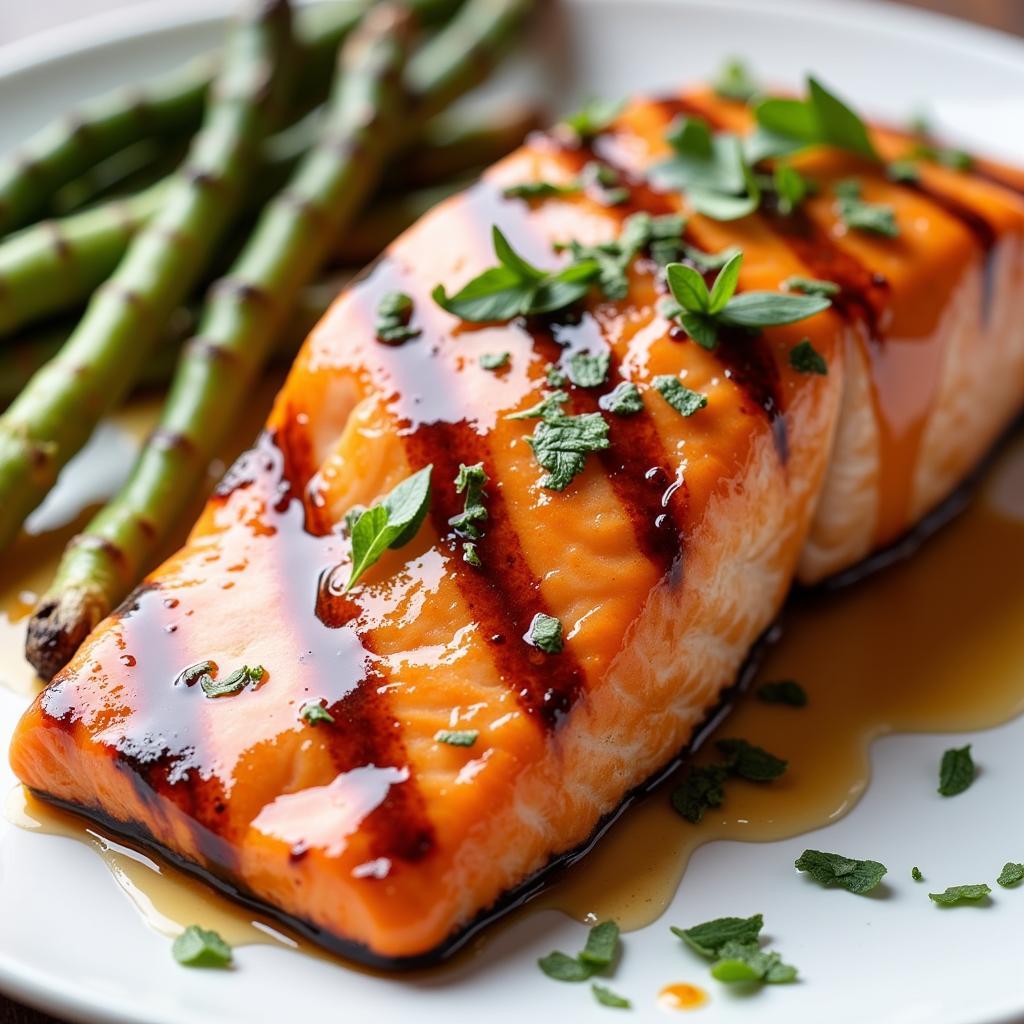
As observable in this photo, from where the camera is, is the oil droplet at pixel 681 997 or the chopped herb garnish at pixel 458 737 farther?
the chopped herb garnish at pixel 458 737

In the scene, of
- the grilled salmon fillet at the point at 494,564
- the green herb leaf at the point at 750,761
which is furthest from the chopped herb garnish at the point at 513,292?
the green herb leaf at the point at 750,761

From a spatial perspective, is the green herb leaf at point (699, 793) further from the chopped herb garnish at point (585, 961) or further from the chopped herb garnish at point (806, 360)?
the chopped herb garnish at point (806, 360)

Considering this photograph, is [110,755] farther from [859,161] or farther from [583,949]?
[859,161]

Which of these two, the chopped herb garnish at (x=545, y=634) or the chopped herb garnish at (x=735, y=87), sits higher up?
the chopped herb garnish at (x=735, y=87)

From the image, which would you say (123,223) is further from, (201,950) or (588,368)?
(201,950)

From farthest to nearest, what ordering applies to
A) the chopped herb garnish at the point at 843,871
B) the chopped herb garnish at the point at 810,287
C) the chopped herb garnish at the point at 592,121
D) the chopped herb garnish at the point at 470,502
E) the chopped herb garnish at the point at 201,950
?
the chopped herb garnish at the point at 592,121 < the chopped herb garnish at the point at 810,287 < the chopped herb garnish at the point at 470,502 < the chopped herb garnish at the point at 843,871 < the chopped herb garnish at the point at 201,950

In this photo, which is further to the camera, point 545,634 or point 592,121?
point 592,121

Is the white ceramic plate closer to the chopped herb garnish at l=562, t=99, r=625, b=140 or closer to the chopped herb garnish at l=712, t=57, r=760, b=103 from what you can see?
the chopped herb garnish at l=562, t=99, r=625, b=140

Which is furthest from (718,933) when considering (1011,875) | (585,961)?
(1011,875)
